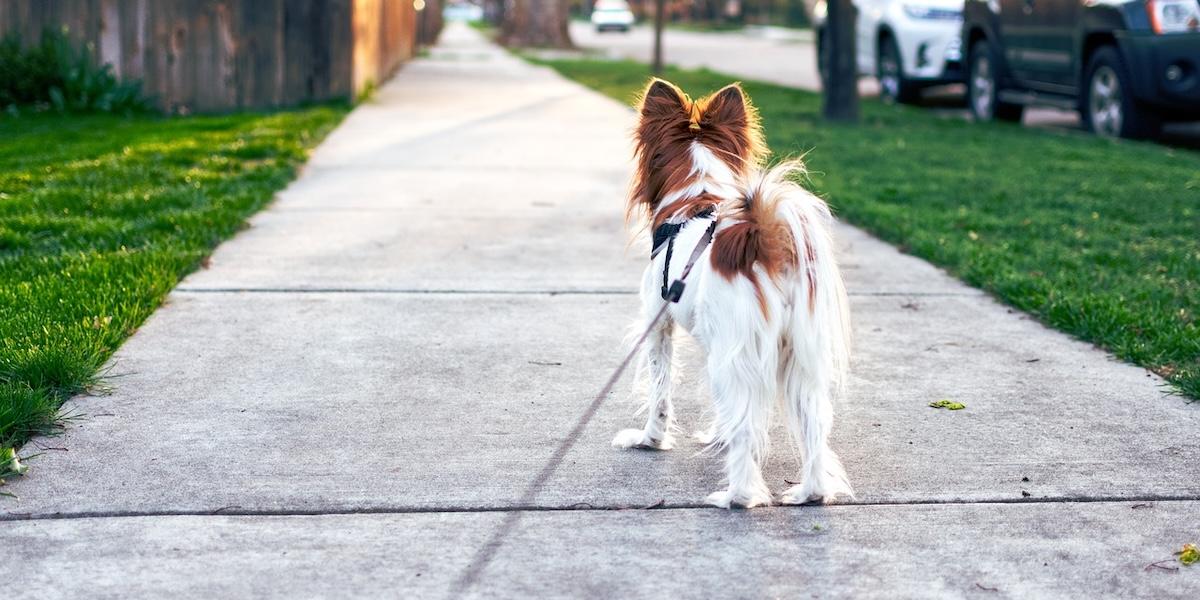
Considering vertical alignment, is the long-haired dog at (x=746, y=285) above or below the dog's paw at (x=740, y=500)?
above

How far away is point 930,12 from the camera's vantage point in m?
16.5

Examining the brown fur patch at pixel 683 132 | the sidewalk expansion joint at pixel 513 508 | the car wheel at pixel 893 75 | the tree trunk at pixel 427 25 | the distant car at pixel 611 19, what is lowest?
the sidewalk expansion joint at pixel 513 508

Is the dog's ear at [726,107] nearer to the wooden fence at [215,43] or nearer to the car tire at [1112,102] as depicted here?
the car tire at [1112,102]

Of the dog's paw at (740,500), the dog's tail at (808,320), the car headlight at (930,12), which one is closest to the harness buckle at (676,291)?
the dog's tail at (808,320)

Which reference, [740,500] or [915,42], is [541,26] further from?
[740,500]

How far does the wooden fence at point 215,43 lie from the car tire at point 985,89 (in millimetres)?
6828

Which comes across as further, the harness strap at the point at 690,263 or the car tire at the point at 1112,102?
the car tire at the point at 1112,102

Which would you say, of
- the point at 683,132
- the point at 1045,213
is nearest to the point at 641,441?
the point at 683,132

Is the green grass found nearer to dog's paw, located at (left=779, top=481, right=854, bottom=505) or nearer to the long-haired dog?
the long-haired dog

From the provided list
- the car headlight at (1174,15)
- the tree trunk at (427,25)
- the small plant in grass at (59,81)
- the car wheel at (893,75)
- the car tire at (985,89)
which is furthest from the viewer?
the tree trunk at (427,25)

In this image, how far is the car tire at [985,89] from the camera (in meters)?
14.6

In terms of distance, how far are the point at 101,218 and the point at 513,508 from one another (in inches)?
195

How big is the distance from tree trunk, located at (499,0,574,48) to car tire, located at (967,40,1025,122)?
89.6 ft

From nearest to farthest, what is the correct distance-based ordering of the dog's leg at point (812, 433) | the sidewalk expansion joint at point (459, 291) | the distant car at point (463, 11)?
the dog's leg at point (812, 433)
the sidewalk expansion joint at point (459, 291)
the distant car at point (463, 11)
